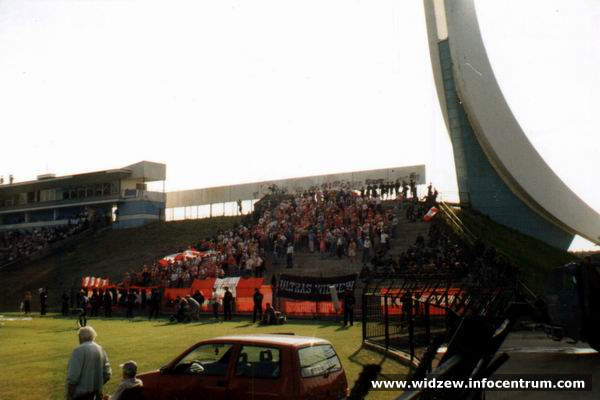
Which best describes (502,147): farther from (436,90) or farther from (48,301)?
(48,301)

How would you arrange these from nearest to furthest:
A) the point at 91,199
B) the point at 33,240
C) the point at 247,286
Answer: the point at 247,286 → the point at 33,240 → the point at 91,199

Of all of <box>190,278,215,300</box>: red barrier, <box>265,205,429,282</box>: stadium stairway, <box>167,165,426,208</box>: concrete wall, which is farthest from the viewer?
<box>167,165,426,208</box>: concrete wall

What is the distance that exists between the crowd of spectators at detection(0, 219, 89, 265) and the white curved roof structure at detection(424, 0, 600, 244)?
37534mm

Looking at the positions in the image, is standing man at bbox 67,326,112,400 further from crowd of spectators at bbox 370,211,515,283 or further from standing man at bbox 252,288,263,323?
standing man at bbox 252,288,263,323

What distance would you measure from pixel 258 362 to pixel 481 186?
3778cm

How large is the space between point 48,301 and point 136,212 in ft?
58.3

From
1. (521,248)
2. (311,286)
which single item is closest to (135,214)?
(311,286)

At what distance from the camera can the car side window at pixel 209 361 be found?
6707 millimetres

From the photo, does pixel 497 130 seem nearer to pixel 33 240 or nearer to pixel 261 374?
pixel 261 374

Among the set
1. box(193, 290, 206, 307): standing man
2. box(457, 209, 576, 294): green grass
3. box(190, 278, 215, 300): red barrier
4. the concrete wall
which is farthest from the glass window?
the concrete wall

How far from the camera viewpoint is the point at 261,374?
635cm

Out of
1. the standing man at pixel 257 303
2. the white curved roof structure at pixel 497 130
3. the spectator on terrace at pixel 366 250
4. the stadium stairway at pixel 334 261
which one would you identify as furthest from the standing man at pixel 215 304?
the white curved roof structure at pixel 497 130

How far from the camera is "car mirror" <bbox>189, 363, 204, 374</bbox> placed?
6738 millimetres

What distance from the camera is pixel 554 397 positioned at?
8.55 m
